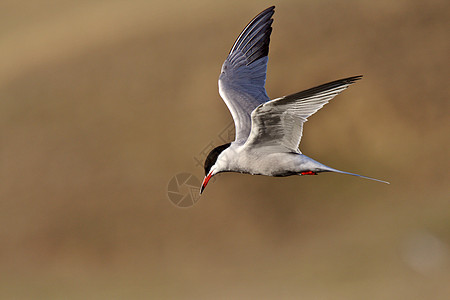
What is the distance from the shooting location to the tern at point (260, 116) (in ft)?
17.4

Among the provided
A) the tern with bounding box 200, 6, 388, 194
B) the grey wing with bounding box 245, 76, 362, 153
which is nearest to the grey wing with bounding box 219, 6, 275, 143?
the tern with bounding box 200, 6, 388, 194

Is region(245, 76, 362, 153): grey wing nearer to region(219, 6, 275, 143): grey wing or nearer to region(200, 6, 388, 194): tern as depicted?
region(200, 6, 388, 194): tern

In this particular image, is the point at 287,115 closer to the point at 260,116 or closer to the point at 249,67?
the point at 260,116

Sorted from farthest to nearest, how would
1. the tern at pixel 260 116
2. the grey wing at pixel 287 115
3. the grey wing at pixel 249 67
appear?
the grey wing at pixel 249 67
the tern at pixel 260 116
the grey wing at pixel 287 115

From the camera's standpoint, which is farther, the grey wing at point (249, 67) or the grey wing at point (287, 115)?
the grey wing at point (249, 67)

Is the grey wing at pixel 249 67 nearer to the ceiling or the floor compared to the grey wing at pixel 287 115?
nearer to the ceiling

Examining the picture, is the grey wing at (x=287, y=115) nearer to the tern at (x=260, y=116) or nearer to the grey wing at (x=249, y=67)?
the tern at (x=260, y=116)

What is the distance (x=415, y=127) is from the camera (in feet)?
50.0

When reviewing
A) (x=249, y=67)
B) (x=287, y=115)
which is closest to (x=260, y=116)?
(x=287, y=115)

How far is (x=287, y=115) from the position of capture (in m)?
5.50

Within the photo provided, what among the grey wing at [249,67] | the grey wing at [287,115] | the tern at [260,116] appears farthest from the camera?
the grey wing at [249,67]

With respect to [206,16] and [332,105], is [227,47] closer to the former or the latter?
[206,16]

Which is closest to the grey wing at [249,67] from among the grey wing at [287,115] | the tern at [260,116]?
the tern at [260,116]

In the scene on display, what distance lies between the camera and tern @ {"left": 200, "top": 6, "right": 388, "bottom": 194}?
5316 millimetres
